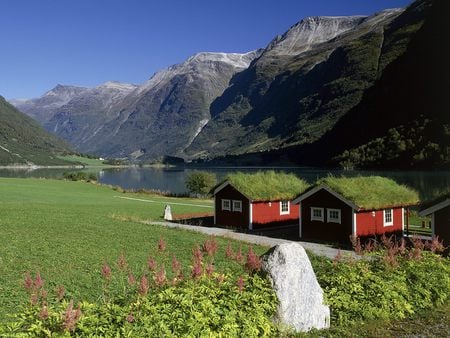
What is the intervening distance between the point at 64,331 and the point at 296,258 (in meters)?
5.60

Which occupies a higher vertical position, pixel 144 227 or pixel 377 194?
pixel 377 194

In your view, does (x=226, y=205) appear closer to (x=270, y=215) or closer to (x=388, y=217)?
(x=270, y=215)

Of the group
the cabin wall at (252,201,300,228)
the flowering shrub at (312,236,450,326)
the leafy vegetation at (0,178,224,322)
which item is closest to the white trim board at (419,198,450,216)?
the leafy vegetation at (0,178,224,322)

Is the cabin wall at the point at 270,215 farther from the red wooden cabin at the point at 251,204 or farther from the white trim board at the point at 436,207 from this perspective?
the white trim board at the point at 436,207

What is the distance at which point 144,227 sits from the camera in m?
33.5

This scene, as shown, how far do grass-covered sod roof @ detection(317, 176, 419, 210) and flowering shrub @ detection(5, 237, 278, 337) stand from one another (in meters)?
23.5

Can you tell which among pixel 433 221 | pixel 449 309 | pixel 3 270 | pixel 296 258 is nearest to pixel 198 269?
pixel 296 258

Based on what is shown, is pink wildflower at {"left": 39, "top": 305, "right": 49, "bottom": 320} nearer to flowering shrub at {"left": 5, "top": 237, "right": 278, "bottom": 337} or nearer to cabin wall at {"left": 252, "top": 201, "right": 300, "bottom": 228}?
flowering shrub at {"left": 5, "top": 237, "right": 278, "bottom": 337}

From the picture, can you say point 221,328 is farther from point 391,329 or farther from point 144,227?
point 144,227

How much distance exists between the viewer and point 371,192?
115ft

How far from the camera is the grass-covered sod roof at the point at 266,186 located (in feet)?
139

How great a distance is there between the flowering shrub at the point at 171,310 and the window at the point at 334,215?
24039 mm

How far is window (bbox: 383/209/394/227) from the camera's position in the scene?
1409 inches

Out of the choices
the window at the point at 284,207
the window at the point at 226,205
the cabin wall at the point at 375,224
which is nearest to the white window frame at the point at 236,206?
the window at the point at 226,205
